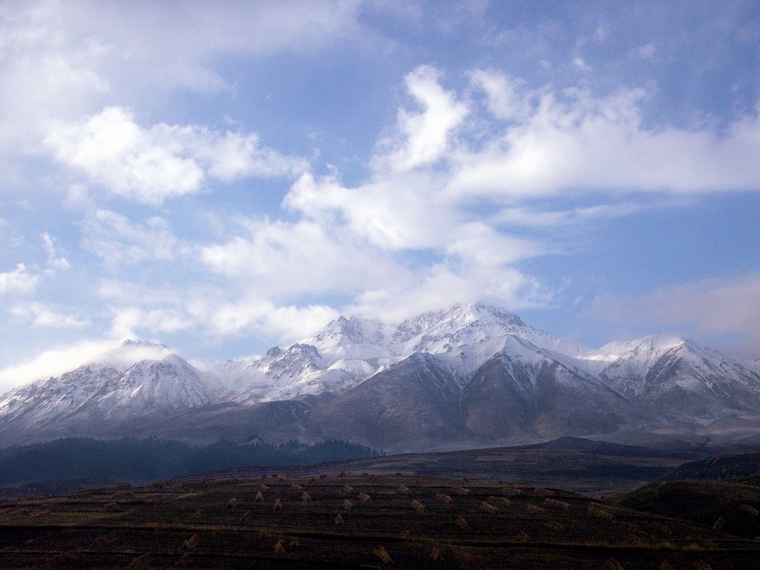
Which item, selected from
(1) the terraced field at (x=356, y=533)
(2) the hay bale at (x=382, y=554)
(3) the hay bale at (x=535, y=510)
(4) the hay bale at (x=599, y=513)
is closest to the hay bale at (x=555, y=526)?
(1) the terraced field at (x=356, y=533)

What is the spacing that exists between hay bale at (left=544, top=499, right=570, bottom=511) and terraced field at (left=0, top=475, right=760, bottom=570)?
0.52 feet

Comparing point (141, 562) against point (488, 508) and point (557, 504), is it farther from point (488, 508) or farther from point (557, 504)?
point (557, 504)

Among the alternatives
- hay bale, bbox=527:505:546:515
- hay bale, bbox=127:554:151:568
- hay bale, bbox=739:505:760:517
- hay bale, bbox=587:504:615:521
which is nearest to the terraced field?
hay bale, bbox=127:554:151:568

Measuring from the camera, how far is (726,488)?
3044 inches

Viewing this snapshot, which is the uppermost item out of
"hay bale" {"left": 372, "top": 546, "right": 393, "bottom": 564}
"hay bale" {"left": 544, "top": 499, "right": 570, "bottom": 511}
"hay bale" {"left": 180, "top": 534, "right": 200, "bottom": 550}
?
"hay bale" {"left": 180, "top": 534, "right": 200, "bottom": 550}

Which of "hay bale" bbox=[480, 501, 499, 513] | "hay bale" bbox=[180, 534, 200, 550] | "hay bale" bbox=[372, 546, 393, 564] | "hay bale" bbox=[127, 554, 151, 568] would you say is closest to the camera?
"hay bale" bbox=[127, 554, 151, 568]

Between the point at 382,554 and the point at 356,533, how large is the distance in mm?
7593

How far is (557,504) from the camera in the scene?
74000mm

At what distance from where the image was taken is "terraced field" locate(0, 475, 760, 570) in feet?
165

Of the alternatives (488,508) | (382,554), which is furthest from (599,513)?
(382,554)

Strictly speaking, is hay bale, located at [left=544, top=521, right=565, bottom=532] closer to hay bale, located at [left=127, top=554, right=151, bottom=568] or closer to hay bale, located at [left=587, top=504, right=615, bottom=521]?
hay bale, located at [left=587, top=504, right=615, bottom=521]

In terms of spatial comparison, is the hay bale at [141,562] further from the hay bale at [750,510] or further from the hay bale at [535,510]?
the hay bale at [750,510]

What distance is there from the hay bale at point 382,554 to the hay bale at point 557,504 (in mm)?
28829

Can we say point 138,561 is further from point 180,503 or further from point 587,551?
point 587,551
